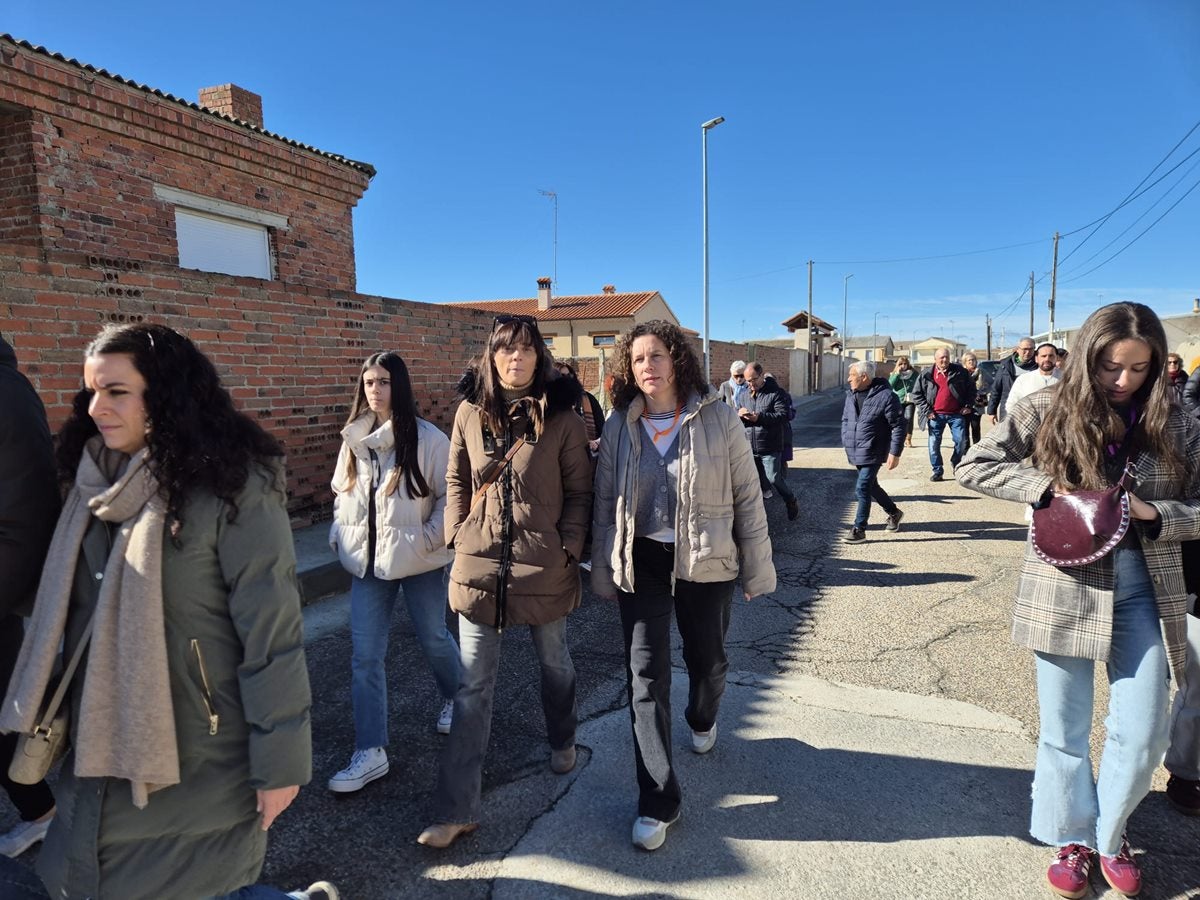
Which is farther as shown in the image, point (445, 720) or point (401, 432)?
point (445, 720)

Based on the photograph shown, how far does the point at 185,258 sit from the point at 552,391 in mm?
7079

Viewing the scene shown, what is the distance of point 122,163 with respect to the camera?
7168 mm

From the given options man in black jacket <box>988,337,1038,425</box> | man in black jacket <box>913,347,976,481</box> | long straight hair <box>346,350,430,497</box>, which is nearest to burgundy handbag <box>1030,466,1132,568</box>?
long straight hair <box>346,350,430,497</box>

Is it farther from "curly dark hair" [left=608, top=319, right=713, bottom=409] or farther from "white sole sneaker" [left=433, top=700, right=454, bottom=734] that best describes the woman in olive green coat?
"white sole sneaker" [left=433, top=700, right=454, bottom=734]

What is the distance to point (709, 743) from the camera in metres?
3.12

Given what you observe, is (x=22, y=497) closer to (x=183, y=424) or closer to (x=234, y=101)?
(x=183, y=424)

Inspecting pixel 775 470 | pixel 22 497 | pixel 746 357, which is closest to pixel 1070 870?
pixel 22 497

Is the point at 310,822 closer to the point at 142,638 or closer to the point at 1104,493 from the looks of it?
the point at 142,638

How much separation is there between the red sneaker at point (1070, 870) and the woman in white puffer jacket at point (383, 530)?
240 centimetres

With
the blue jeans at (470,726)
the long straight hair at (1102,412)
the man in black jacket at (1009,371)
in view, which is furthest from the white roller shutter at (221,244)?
the man in black jacket at (1009,371)

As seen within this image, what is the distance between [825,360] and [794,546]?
43092 millimetres

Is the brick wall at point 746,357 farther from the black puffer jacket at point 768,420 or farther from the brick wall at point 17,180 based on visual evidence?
the brick wall at point 17,180

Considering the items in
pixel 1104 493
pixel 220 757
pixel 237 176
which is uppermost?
pixel 237 176

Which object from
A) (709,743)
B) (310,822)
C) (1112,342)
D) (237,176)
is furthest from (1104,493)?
(237,176)
